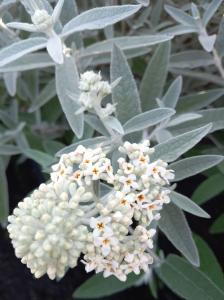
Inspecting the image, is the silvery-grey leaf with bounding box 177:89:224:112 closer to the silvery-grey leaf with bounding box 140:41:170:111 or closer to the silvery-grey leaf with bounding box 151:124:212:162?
the silvery-grey leaf with bounding box 140:41:170:111

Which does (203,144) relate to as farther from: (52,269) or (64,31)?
(52,269)

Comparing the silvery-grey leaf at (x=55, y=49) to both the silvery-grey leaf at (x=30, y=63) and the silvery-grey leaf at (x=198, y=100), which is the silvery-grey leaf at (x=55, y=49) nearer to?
the silvery-grey leaf at (x=30, y=63)

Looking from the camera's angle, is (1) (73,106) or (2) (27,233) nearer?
(2) (27,233)

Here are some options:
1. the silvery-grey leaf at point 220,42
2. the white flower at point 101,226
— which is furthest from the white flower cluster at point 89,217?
the silvery-grey leaf at point 220,42

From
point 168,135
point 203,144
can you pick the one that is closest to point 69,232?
point 168,135

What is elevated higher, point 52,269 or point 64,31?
point 64,31

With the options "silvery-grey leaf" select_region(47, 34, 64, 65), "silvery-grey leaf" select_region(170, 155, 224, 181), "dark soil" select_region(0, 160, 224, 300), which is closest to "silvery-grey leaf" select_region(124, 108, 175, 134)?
"silvery-grey leaf" select_region(170, 155, 224, 181)
